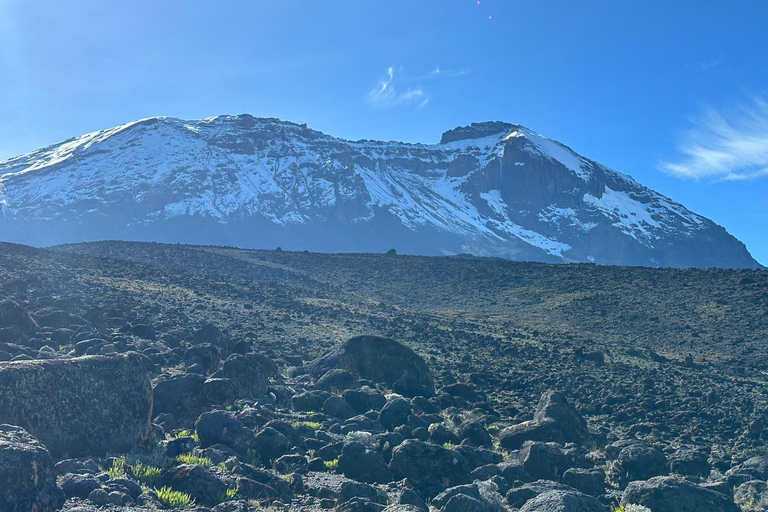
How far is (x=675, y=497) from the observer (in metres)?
10.4

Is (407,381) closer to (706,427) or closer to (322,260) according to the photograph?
(706,427)

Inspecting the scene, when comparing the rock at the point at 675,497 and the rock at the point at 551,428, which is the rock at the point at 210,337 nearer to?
the rock at the point at 551,428

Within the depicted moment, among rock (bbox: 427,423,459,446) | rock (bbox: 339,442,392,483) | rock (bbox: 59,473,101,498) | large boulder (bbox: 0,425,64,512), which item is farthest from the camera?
rock (bbox: 427,423,459,446)

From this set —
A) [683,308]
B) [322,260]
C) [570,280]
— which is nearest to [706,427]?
[683,308]

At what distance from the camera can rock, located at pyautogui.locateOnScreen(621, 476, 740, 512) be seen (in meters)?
10.3

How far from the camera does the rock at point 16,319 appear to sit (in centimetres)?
2038

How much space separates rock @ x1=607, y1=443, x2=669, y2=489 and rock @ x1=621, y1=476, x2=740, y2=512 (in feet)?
6.14

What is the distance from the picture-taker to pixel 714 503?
10.4 meters

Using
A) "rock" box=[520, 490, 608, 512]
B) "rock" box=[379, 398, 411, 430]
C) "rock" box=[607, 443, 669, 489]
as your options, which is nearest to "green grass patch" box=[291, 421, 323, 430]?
"rock" box=[379, 398, 411, 430]

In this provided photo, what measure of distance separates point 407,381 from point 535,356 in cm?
739

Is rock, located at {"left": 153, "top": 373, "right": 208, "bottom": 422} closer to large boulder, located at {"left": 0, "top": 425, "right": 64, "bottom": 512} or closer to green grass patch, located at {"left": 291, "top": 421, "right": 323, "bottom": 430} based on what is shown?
green grass patch, located at {"left": 291, "top": 421, "right": 323, "bottom": 430}

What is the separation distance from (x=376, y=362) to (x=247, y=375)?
5.28 m

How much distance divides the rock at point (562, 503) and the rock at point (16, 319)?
53.7 feet

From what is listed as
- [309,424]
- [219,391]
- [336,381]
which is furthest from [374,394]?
A: [219,391]
